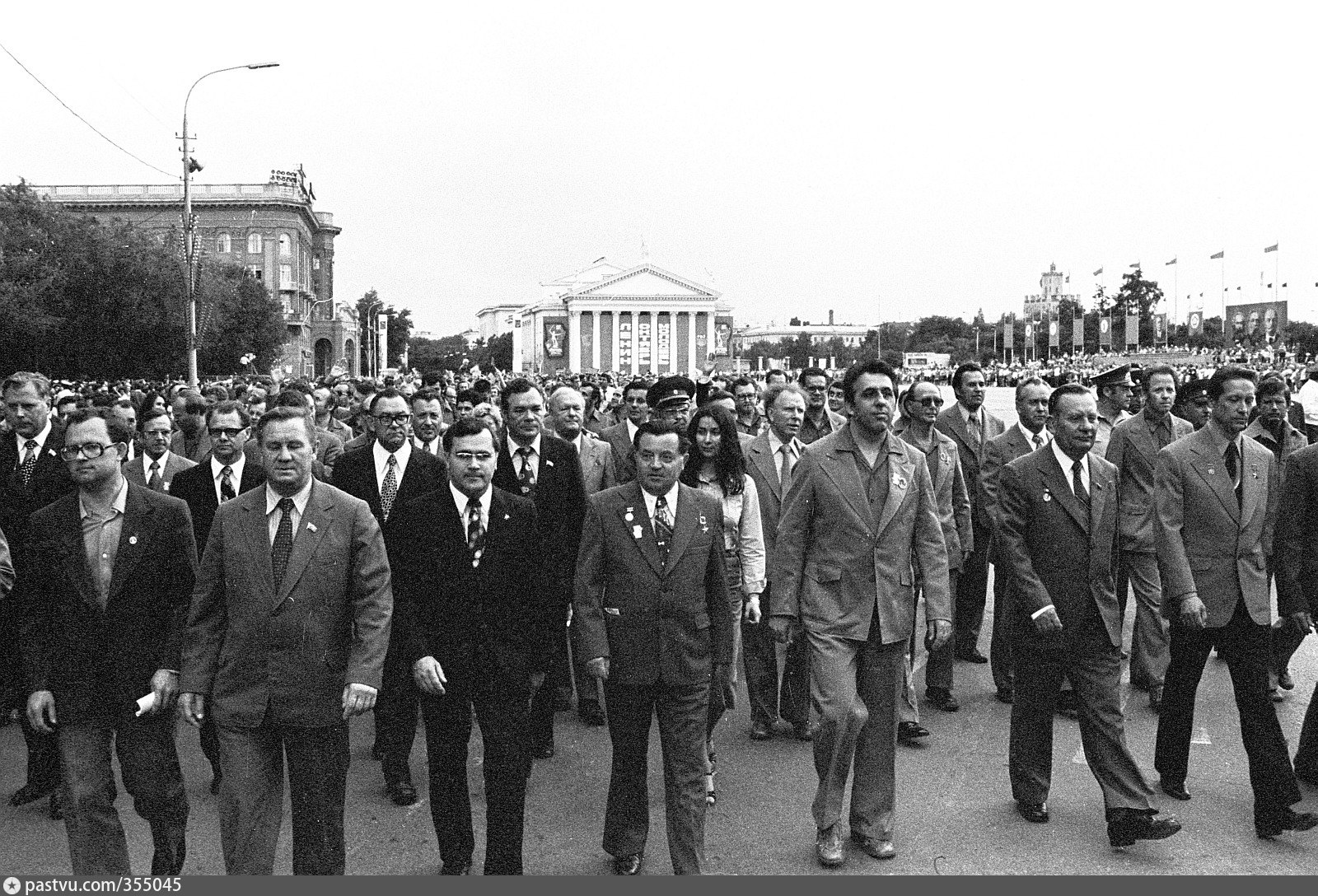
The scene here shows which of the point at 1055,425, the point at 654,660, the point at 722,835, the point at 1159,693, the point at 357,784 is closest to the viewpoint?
A: the point at 654,660

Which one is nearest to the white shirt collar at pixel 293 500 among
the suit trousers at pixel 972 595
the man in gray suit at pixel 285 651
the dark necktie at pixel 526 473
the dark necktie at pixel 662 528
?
the man in gray suit at pixel 285 651

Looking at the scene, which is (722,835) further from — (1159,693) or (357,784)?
(1159,693)

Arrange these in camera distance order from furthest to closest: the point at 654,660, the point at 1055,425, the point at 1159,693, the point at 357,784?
1. the point at 1159,693
2. the point at 357,784
3. the point at 1055,425
4. the point at 654,660

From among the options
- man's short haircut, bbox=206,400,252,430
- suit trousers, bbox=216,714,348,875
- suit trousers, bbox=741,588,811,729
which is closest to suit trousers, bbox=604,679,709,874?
suit trousers, bbox=216,714,348,875

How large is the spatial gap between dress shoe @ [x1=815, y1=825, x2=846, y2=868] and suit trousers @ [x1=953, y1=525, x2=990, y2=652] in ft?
11.7

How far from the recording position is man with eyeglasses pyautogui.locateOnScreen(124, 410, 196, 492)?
781 centimetres

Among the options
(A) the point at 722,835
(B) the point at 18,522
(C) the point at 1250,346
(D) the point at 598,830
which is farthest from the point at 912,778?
(C) the point at 1250,346

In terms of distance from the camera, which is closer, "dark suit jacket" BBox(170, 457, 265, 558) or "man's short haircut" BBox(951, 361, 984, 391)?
"dark suit jacket" BBox(170, 457, 265, 558)

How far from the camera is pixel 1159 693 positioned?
7.63m

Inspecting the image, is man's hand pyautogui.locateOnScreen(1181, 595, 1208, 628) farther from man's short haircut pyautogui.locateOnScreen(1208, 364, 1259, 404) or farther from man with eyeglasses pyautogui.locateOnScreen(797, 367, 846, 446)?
man with eyeglasses pyautogui.locateOnScreen(797, 367, 846, 446)

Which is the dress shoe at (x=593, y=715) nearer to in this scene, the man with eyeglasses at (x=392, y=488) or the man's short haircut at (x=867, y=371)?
the man with eyeglasses at (x=392, y=488)

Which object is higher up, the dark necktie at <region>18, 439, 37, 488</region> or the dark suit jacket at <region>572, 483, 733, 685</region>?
the dark necktie at <region>18, 439, 37, 488</region>

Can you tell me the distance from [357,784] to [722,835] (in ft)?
6.89

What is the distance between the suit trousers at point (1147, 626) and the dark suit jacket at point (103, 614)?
537 centimetres
